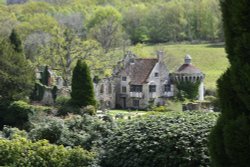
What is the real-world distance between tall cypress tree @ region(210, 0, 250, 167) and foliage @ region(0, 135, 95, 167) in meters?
5.74

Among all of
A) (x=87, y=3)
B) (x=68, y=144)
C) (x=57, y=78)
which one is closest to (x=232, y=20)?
(x=68, y=144)

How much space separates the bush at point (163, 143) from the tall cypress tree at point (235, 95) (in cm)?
309

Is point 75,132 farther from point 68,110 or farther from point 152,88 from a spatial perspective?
point 152,88

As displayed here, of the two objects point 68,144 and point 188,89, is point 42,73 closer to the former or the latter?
point 188,89

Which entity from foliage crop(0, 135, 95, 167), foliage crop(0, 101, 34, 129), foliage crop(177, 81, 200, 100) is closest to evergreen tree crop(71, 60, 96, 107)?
foliage crop(0, 101, 34, 129)

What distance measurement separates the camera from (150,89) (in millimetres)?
55156

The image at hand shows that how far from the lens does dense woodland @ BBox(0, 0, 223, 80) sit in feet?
174

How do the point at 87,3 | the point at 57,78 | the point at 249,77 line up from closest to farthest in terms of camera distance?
1. the point at 249,77
2. the point at 57,78
3. the point at 87,3

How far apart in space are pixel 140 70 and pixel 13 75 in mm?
19658

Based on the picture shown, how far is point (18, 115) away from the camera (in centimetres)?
3394

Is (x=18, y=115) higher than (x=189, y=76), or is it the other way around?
(x=189, y=76)

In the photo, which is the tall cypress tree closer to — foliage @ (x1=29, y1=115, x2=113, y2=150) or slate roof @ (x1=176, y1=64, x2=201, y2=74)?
foliage @ (x1=29, y1=115, x2=113, y2=150)

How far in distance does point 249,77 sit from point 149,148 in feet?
15.6

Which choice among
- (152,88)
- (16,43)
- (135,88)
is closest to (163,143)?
(16,43)
